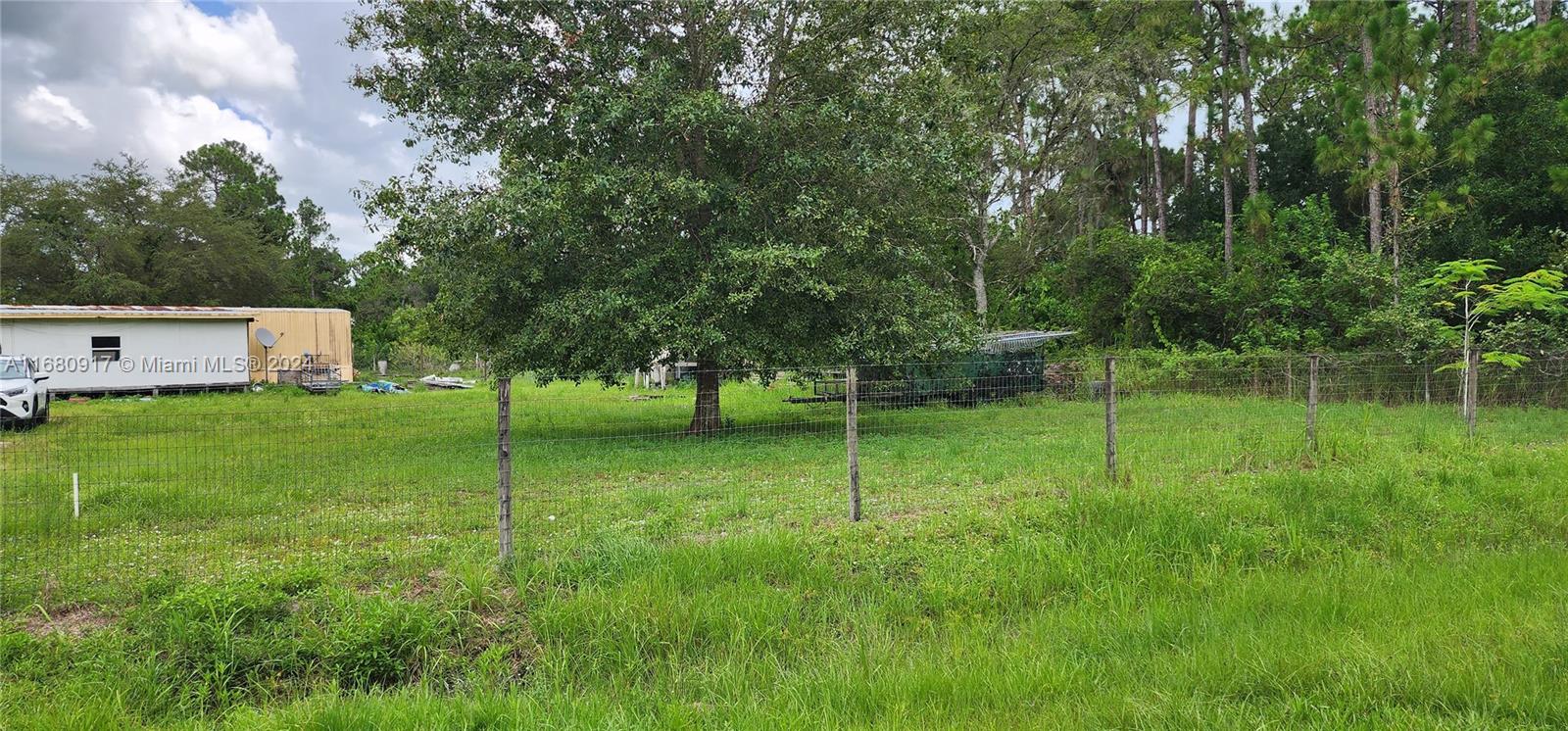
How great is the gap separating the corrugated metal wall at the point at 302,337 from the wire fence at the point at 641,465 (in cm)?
1142

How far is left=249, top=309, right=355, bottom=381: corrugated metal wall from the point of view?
26.0 meters

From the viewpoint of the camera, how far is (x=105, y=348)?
830 inches

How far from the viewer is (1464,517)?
5754 millimetres

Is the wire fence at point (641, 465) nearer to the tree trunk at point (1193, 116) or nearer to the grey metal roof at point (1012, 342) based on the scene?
the grey metal roof at point (1012, 342)

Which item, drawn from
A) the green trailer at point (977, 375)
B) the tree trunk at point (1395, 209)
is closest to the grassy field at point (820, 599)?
the green trailer at point (977, 375)

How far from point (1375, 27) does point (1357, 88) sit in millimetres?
2240

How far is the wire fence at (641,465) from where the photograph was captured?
5.30m

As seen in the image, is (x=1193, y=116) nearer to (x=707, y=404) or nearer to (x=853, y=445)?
(x=707, y=404)

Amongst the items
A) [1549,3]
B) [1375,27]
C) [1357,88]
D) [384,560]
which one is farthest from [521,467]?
[1549,3]

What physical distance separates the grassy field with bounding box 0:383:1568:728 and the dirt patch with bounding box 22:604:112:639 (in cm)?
2

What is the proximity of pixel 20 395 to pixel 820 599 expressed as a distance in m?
15.7

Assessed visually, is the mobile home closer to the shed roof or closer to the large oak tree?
the shed roof

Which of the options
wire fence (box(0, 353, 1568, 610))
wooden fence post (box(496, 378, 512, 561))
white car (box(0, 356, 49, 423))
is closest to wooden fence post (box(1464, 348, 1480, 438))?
wire fence (box(0, 353, 1568, 610))

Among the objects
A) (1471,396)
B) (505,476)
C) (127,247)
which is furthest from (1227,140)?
(127,247)
